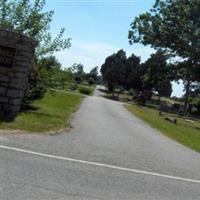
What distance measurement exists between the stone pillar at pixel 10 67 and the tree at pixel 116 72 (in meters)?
82.4

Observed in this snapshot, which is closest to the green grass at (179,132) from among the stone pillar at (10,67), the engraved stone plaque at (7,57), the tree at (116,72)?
the stone pillar at (10,67)

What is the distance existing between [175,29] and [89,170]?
60801mm

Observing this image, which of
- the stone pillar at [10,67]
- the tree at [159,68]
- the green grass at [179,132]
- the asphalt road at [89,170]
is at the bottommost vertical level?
the green grass at [179,132]

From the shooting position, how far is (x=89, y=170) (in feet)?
30.8

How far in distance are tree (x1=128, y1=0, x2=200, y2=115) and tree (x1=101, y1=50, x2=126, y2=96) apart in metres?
27.4

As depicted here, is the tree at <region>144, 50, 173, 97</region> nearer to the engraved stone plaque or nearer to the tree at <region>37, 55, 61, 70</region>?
the tree at <region>37, 55, 61, 70</region>

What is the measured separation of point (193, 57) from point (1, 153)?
59693mm

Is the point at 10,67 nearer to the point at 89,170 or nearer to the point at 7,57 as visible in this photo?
the point at 7,57

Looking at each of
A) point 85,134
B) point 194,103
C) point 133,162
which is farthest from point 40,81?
point 194,103

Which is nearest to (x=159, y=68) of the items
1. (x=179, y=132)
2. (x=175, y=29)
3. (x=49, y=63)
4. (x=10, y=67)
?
(x=175, y=29)

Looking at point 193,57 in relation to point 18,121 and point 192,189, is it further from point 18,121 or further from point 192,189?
point 192,189

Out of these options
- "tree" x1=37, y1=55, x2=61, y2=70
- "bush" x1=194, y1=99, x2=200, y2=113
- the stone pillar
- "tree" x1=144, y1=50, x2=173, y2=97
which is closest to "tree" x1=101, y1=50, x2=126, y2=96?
"bush" x1=194, y1=99, x2=200, y2=113

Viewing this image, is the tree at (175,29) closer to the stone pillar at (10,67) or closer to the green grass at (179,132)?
the green grass at (179,132)

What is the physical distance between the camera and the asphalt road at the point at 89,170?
7.60 metres
